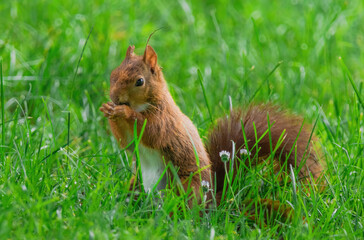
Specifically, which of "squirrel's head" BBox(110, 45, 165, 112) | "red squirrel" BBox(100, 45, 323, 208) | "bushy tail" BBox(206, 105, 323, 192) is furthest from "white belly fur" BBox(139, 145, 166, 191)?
"bushy tail" BBox(206, 105, 323, 192)

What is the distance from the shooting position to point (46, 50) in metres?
4.22

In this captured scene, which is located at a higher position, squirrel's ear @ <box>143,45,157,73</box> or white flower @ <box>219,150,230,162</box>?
squirrel's ear @ <box>143,45,157,73</box>

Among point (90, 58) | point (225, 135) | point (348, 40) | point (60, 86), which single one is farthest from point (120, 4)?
point (225, 135)

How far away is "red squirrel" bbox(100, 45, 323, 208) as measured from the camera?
2.65 meters

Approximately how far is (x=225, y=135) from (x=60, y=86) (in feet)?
4.69

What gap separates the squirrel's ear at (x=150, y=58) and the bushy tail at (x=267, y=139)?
0.48 m

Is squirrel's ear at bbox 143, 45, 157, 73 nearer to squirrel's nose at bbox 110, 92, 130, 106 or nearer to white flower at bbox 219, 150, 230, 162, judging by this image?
squirrel's nose at bbox 110, 92, 130, 106

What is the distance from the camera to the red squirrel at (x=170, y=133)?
104 inches

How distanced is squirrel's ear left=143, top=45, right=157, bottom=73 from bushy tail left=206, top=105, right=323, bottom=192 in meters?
0.48

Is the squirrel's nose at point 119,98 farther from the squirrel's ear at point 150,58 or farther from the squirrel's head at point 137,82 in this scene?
the squirrel's ear at point 150,58

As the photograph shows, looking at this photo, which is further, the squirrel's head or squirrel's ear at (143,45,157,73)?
squirrel's ear at (143,45,157,73)

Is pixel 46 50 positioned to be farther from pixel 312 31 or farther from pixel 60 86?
pixel 312 31

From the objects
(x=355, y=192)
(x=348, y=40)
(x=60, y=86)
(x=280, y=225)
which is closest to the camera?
(x=280, y=225)

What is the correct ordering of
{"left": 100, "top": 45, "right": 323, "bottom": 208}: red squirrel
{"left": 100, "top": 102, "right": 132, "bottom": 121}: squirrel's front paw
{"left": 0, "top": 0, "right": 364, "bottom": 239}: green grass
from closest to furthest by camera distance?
{"left": 0, "top": 0, "right": 364, "bottom": 239}: green grass
{"left": 100, "top": 102, "right": 132, "bottom": 121}: squirrel's front paw
{"left": 100, "top": 45, "right": 323, "bottom": 208}: red squirrel
